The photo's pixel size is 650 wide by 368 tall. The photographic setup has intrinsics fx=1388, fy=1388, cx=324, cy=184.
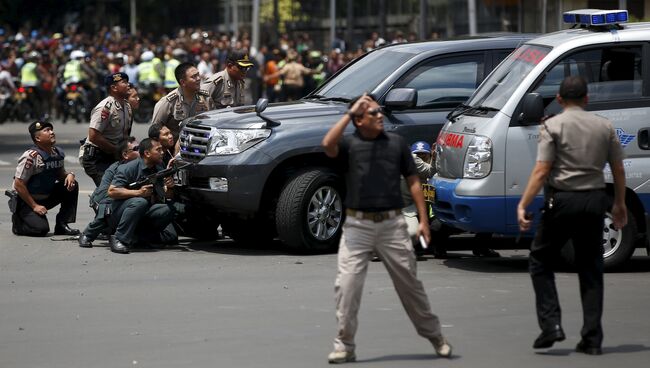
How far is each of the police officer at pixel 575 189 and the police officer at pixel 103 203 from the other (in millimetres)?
5549

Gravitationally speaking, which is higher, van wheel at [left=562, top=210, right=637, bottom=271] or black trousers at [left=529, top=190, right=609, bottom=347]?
black trousers at [left=529, top=190, right=609, bottom=347]

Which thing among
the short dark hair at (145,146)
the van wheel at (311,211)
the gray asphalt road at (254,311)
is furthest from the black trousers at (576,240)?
the short dark hair at (145,146)

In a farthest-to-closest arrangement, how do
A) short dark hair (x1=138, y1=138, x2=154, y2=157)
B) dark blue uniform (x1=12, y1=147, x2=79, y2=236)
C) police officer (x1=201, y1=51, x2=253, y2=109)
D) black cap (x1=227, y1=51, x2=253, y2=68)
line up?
1. police officer (x1=201, y1=51, x2=253, y2=109)
2. black cap (x1=227, y1=51, x2=253, y2=68)
3. dark blue uniform (x1=12, y1=147, x2=79, y2=236)
4. short dark hair (x1=138, y1=138, x2=154, y2=157)

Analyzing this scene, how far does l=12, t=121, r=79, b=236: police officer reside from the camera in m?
13.4

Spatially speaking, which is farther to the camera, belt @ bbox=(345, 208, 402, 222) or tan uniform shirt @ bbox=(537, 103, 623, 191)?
tan uniform shirt @ bbox=(537, 103, 623, 191)

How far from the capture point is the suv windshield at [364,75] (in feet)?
41.4

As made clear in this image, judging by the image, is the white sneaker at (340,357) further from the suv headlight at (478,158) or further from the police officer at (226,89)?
the police officer at (226,89)

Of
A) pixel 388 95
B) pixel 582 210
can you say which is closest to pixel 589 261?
pixel 582 210

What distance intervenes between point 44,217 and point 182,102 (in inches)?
69.2

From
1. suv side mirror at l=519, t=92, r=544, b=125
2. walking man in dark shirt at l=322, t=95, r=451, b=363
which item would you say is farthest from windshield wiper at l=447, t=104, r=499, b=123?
walking man in dark shirt at l=322, t=95, r=451, b=363

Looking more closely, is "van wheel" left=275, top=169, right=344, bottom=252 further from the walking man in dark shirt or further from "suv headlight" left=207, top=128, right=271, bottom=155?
the walking man in dark shirt

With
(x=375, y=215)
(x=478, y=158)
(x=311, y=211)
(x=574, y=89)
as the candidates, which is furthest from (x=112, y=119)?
(x=574, y=89)

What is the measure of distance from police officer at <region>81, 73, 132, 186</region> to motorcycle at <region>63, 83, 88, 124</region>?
799 inches

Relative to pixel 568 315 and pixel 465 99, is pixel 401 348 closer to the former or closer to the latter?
pixel 568 315
